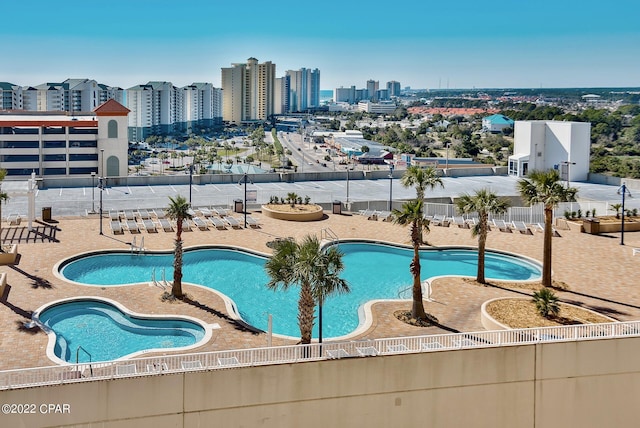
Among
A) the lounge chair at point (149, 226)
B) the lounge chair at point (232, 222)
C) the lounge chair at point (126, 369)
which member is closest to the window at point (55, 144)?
the lounge chair at point (149, 226)

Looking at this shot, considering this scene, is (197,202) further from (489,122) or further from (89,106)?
(489,122)

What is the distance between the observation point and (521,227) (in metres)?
31.5

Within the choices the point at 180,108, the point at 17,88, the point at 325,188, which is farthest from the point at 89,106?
the point at 325,188

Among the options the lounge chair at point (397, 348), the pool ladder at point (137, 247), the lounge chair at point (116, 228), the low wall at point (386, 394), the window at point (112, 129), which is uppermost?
the window at point (112, 129)

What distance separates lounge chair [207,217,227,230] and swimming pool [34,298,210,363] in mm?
11523

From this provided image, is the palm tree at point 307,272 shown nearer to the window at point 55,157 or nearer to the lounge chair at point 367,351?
the lounge chair at point 367,351

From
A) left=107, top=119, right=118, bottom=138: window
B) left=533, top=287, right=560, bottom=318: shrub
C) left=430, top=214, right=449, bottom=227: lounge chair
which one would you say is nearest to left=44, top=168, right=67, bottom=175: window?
left=107, top=119, right=118, bottom=138: window

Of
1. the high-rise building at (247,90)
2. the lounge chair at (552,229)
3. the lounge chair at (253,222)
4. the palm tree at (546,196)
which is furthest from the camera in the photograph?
the high-rise building at (247,90)

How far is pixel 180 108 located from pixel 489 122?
79.8 metres

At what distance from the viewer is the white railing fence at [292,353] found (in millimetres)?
12516

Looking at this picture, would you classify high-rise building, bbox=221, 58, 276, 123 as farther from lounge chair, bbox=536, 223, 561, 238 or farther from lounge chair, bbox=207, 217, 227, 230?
lounge chair, bbox=536, 223, 561, 238

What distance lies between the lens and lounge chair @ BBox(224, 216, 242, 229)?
30.9 m

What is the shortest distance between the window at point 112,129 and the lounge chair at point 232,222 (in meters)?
25.1

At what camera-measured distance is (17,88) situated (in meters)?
120
